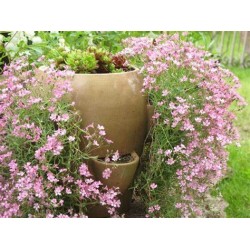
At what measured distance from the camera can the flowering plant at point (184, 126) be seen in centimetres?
256

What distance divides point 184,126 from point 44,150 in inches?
28.2

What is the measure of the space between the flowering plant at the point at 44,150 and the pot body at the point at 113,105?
0.05 meters

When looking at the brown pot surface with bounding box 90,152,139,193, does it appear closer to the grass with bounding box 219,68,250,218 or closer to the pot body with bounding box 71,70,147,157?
the pot body with bounding box 71,70,147,157

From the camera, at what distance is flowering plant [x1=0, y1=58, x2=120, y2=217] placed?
2.36 meters

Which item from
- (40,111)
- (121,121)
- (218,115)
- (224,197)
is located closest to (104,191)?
(121,121)

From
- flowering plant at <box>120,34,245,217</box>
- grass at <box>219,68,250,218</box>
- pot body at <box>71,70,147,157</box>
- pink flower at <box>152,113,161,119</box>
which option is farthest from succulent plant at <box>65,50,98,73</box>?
grass at <box>219,68,250,218</box>

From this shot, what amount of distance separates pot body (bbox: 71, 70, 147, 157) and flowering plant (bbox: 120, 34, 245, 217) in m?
0.09

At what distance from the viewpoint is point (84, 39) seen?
401 cm

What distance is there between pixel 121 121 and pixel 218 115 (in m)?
0.52

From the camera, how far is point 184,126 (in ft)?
8.11

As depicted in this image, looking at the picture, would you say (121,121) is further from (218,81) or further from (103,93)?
(218,81)

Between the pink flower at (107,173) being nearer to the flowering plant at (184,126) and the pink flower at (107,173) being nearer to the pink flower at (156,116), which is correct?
the flowering plant at (184,126)

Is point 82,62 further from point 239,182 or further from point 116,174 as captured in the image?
point 239,182

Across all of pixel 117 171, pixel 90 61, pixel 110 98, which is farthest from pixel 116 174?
pixel 90 61
